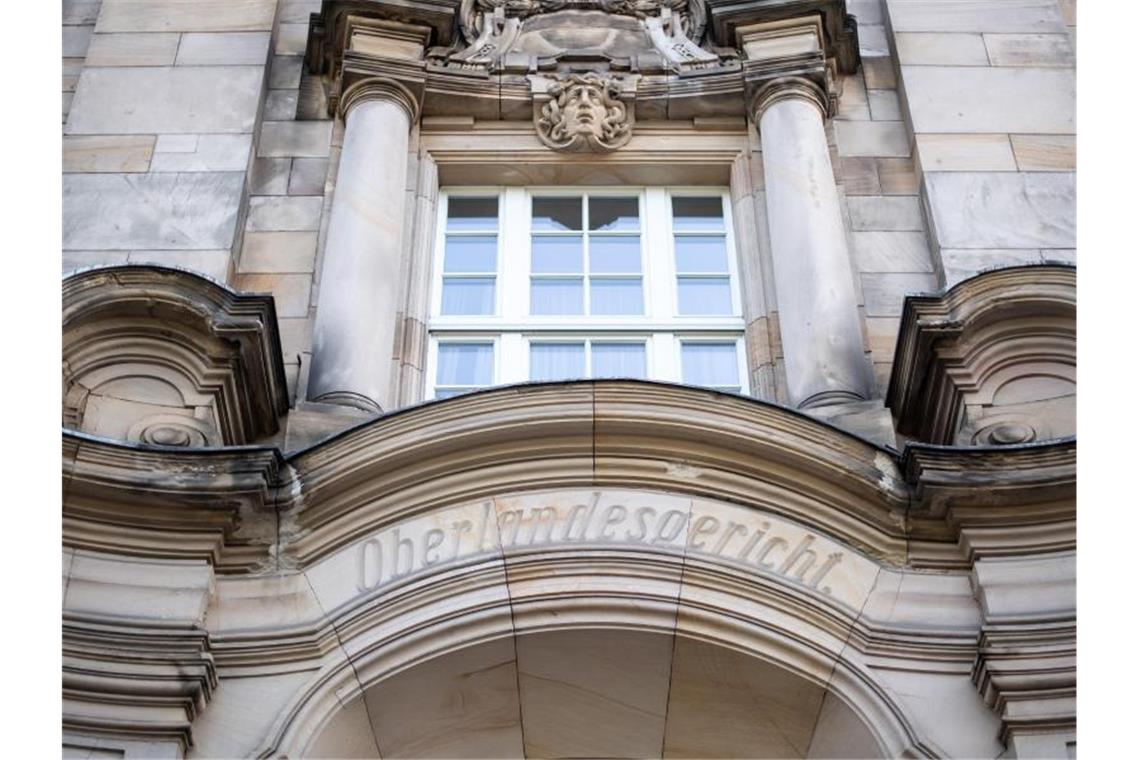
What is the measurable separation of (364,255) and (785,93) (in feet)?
8.99

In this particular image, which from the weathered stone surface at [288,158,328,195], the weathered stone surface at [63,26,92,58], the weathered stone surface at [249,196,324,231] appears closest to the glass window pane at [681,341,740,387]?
the weathered stone surface at [249,196,324,231]

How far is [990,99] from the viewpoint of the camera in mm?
9805

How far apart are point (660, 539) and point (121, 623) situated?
7.23 feet

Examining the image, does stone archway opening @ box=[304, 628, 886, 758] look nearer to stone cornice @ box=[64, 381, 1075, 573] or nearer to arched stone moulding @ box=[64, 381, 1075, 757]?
arched stone moulding @ box=[64, 381, 1075, 757]

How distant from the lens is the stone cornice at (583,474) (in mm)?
6988

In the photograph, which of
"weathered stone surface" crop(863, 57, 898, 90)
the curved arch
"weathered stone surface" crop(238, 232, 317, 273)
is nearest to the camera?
the curved arch

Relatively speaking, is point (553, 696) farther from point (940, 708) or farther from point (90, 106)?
point (90, 106)

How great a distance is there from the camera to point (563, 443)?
7160mm

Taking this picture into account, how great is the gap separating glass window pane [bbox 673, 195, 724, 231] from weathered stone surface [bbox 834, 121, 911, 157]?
2.67 feet

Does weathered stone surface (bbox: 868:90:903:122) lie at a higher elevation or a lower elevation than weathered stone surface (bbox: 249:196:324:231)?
higher

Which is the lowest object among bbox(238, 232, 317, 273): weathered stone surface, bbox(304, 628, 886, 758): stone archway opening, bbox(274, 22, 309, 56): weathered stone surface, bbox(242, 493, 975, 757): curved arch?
bbox(304, 628, 886, 758): stone archway opening

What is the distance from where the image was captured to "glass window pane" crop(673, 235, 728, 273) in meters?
9.31

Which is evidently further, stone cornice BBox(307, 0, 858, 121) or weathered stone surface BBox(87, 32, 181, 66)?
weathered stone surface BBox(87, 32, 181, 66)

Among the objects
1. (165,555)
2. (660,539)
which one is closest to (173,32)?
(165,555)
